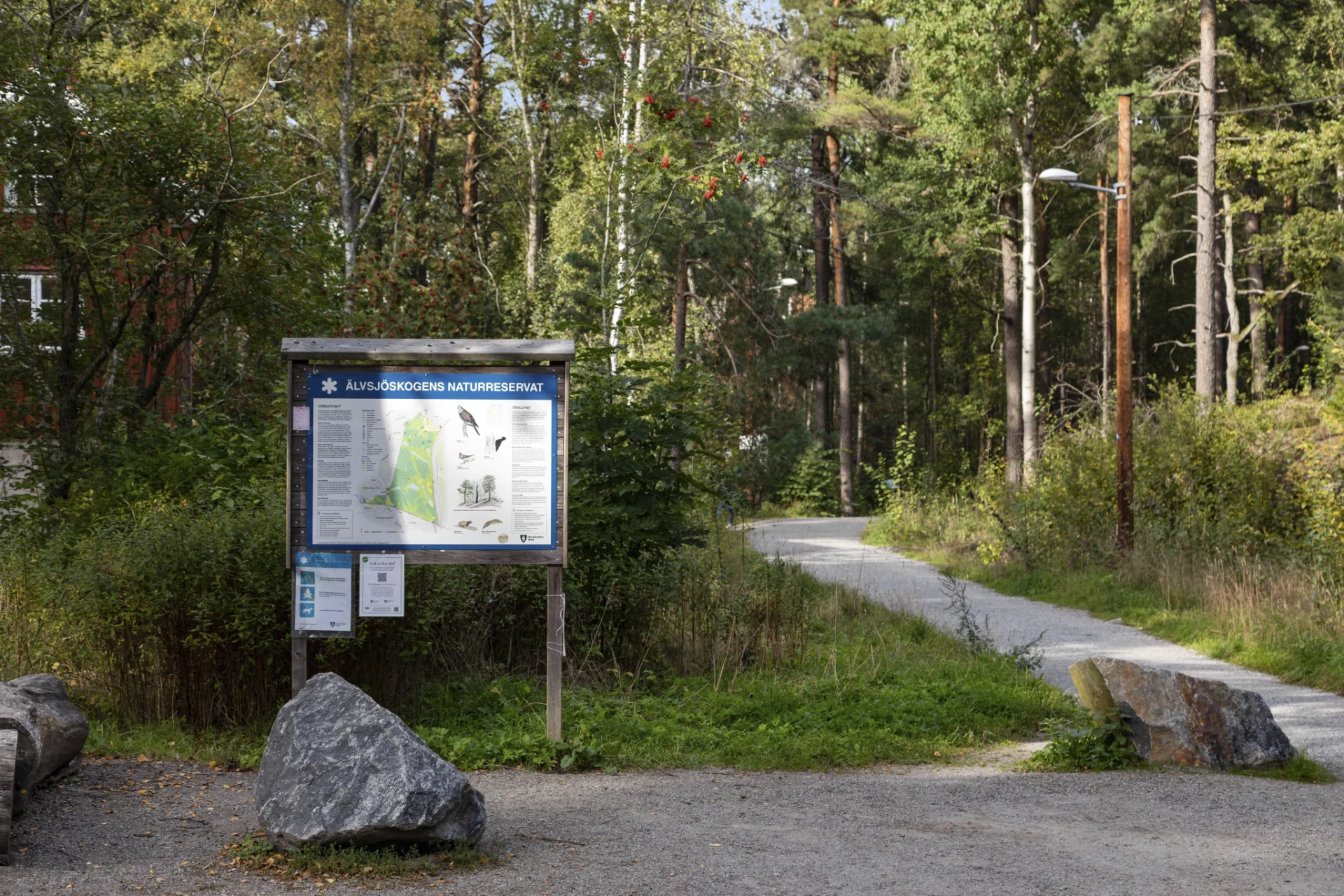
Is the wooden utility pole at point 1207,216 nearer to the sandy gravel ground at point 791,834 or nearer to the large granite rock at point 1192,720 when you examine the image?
the large granite rock at point 1192,720

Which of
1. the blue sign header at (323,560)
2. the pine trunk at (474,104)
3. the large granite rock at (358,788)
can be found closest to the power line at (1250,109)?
the pine trunk at (474,104)

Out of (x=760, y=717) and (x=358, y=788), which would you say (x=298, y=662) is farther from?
(x=760, y=717)

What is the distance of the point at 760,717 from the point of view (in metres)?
8.09

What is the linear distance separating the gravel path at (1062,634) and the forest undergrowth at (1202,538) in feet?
1.17

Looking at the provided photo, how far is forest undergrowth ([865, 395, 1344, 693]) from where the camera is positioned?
11672mm

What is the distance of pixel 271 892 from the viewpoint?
4.92 meters

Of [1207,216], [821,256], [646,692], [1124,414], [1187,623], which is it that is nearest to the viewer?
[646,692]

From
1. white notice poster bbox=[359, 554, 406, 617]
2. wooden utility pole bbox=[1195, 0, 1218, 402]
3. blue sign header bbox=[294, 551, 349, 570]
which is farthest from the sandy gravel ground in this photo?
wooden utility pole bbox=[1195, 0, 1218, 402]

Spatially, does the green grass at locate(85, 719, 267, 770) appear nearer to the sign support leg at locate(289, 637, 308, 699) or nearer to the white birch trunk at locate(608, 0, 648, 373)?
the sign support leg at locate(289, 637, 308, 699)

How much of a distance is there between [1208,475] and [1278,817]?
1185 centimetres

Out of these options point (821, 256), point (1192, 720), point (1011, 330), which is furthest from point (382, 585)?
point (821, 256)

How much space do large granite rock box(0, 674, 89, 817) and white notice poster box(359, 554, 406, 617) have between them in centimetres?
156

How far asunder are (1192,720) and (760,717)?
100 inches

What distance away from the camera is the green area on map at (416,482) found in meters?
7.36
